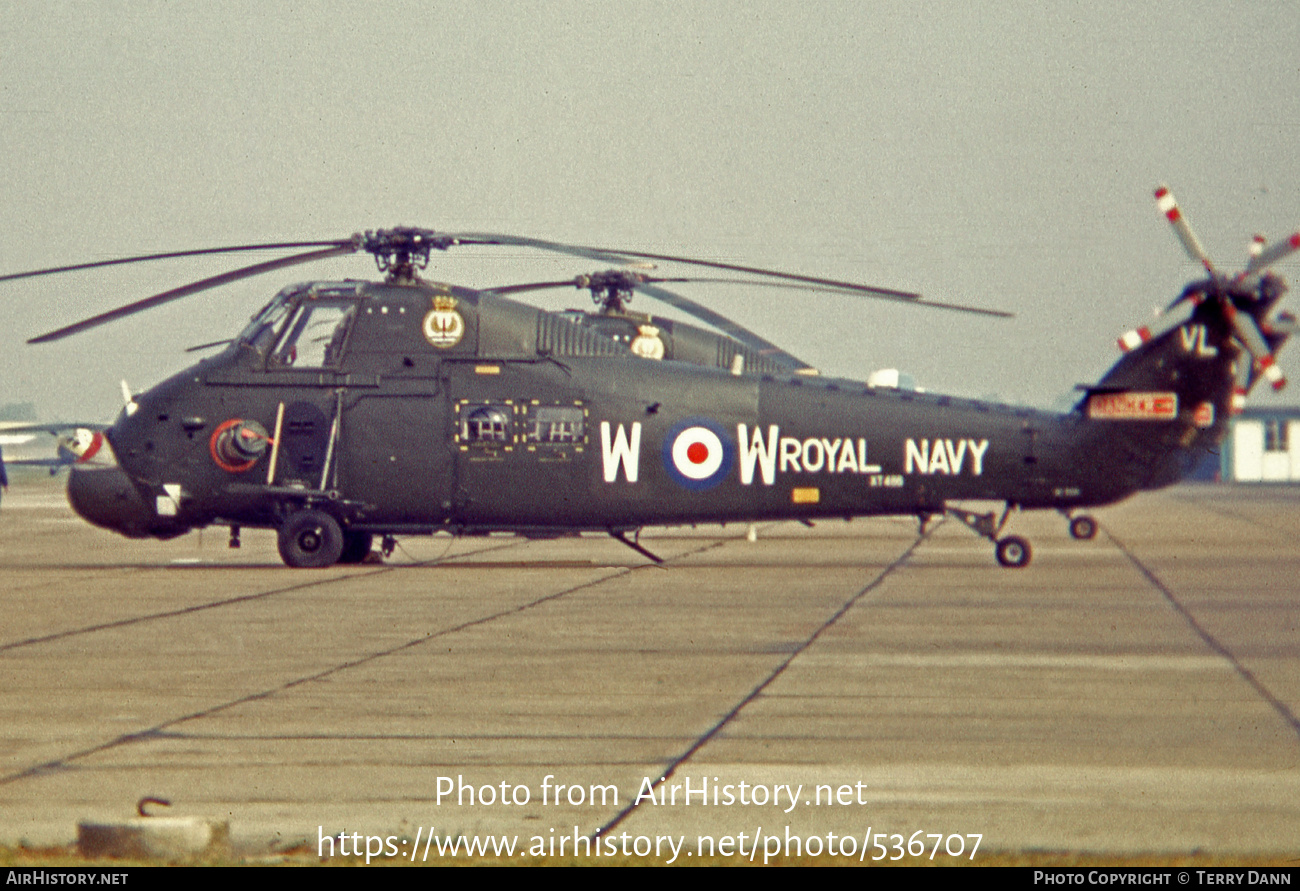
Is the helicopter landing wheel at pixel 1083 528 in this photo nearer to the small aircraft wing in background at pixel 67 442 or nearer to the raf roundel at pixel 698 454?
the raf roundel at pixel 698 454

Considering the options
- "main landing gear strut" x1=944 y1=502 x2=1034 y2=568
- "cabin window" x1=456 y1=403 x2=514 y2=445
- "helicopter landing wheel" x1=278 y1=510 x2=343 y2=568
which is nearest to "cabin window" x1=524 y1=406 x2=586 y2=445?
"cabin window" x1=456 y1=403 x2=514 y2=445

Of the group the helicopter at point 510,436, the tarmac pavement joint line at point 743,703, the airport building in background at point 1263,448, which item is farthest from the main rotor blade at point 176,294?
the airport building in background at point 1263,448

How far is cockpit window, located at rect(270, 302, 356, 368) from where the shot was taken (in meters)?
24.4

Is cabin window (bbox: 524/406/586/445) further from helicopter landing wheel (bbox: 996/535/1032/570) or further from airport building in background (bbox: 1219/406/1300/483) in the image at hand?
airport building in background (bbox: 1219/406/1300/483)

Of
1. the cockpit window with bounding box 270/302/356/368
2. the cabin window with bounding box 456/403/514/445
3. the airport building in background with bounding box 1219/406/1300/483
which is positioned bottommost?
the airport building in background with bounding box 1219/406/1300/483

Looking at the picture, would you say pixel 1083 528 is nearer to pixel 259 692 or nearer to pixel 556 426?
pixel 556 426

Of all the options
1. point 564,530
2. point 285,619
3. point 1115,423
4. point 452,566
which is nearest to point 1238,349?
point 1115,423

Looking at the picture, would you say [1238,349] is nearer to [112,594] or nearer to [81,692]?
[112,594]

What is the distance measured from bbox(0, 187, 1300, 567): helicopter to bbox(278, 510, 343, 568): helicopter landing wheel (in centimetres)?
2

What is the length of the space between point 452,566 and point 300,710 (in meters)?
14.5

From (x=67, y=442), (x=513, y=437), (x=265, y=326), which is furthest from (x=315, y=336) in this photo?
(x=67, y=442)

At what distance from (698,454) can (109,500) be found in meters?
9.18

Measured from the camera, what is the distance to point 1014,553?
24391mm

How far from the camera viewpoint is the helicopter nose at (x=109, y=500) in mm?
25500
